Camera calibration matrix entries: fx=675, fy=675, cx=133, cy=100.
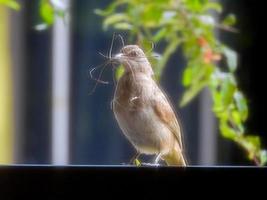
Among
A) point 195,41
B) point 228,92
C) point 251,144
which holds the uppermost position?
point 195,41

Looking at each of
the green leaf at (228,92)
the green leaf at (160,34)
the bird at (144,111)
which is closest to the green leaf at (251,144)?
the green leaf at (228,92)

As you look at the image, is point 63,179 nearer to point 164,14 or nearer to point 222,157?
point 164,14

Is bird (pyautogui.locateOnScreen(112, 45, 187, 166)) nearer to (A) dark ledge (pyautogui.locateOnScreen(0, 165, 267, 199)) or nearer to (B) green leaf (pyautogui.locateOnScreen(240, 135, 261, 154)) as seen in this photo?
Result: (A) dark ledge (pyautogui.locateOnScreen(0, 165, 267, 199))

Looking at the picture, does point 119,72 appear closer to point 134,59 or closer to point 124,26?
point 134,59

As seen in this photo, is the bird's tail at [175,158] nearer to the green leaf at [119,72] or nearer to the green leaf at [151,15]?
the green leaf at [119,72]

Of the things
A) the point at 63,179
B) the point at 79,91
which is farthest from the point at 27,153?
the point at 63,179

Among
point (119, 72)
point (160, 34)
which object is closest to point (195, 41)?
point (160, 34)
